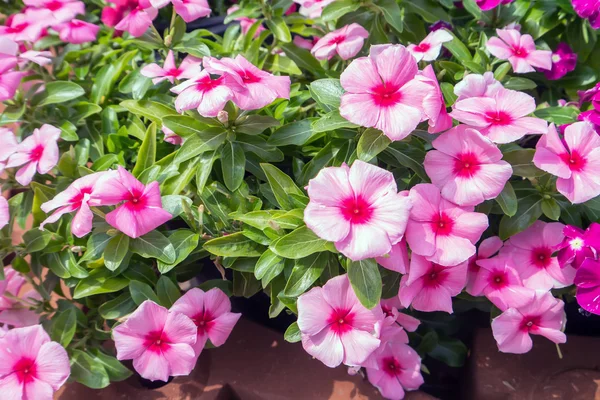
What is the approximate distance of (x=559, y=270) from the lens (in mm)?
1144

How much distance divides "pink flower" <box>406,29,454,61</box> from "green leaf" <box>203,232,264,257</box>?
0.53 metres

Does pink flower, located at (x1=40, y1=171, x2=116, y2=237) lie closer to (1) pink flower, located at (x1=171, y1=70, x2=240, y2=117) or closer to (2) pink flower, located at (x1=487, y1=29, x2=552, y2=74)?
(1) pink flower, located at (x1=171, y1=70, x2=240, y2=117)

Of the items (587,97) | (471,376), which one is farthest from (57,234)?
(587,97)

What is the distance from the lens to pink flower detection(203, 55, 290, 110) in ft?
3.37

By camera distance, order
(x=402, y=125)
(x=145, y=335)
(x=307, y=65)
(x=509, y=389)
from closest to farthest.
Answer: (x=402, y=125) < (x=145, y=335) < (x=509, y=389) < (x=307, y=65)

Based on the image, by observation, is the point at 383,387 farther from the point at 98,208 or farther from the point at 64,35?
the point at 64,35

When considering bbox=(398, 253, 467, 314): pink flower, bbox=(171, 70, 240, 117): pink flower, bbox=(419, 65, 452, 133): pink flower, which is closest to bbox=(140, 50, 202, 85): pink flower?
bbox=(171, 70, 240, 117): pink flower

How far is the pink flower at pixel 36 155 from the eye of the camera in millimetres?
1203

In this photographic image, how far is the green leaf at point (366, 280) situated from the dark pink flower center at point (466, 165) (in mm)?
222

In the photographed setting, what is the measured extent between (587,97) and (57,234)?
1185 millimetres

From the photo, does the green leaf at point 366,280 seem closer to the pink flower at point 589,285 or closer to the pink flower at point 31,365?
the pink flower at point 589,285

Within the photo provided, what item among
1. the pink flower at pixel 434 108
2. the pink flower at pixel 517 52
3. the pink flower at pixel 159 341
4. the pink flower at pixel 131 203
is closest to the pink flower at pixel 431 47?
the pink flower at pixel 517 52

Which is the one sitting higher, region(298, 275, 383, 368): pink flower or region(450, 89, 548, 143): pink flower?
region(450, 89, 548, 143): pink flower

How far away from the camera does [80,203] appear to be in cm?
104
